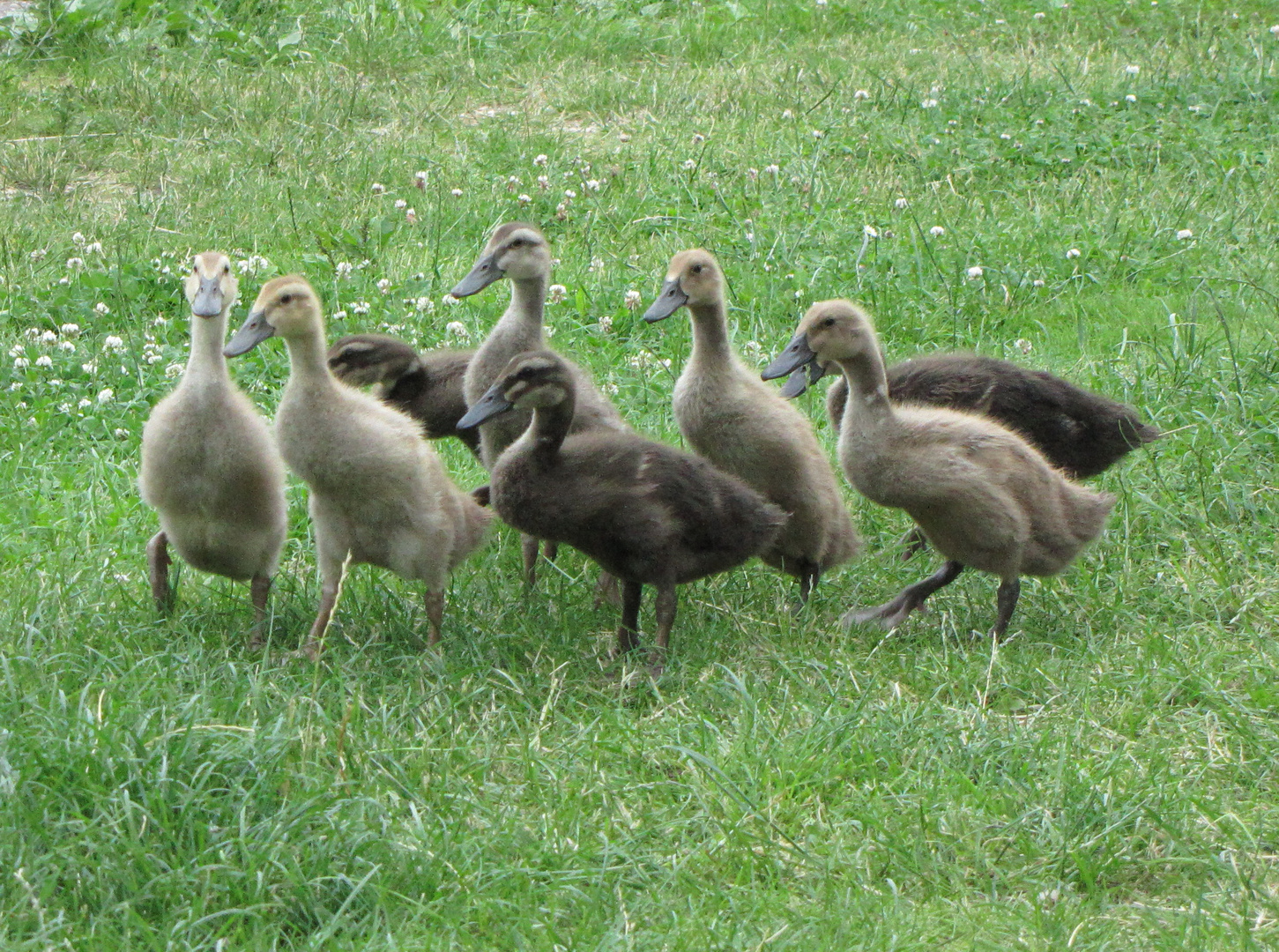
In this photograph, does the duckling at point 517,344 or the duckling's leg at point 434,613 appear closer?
the duckling's leg at point 434,613

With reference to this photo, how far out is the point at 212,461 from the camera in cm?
488

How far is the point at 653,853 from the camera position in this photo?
155 inches

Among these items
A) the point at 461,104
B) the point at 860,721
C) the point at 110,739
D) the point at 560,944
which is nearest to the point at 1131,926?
the point at 860,721

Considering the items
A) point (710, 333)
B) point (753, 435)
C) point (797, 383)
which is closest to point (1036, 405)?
point (797, 383)

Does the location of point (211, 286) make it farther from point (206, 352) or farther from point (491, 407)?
point (491, 407)

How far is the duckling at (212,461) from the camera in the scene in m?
4.86

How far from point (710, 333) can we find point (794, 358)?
339 millimetres

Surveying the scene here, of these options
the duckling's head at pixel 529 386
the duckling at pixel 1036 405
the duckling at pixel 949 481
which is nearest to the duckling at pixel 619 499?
the duckling's head at pixel 529 386

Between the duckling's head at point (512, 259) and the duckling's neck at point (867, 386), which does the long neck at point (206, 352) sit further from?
the duckling's neck at point (867, 386)

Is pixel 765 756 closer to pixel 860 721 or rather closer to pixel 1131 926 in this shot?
pixel 860 721

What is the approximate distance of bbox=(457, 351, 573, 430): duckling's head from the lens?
16.8 ft

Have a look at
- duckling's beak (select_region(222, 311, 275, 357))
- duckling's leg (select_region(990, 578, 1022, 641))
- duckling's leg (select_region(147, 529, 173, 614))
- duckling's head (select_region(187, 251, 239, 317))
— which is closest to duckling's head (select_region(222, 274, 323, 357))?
duckling's beak (select_region(222, 311, 275, 357))

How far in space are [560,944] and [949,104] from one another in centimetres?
830

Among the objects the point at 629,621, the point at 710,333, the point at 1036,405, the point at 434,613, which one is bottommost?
the point at 629,621
